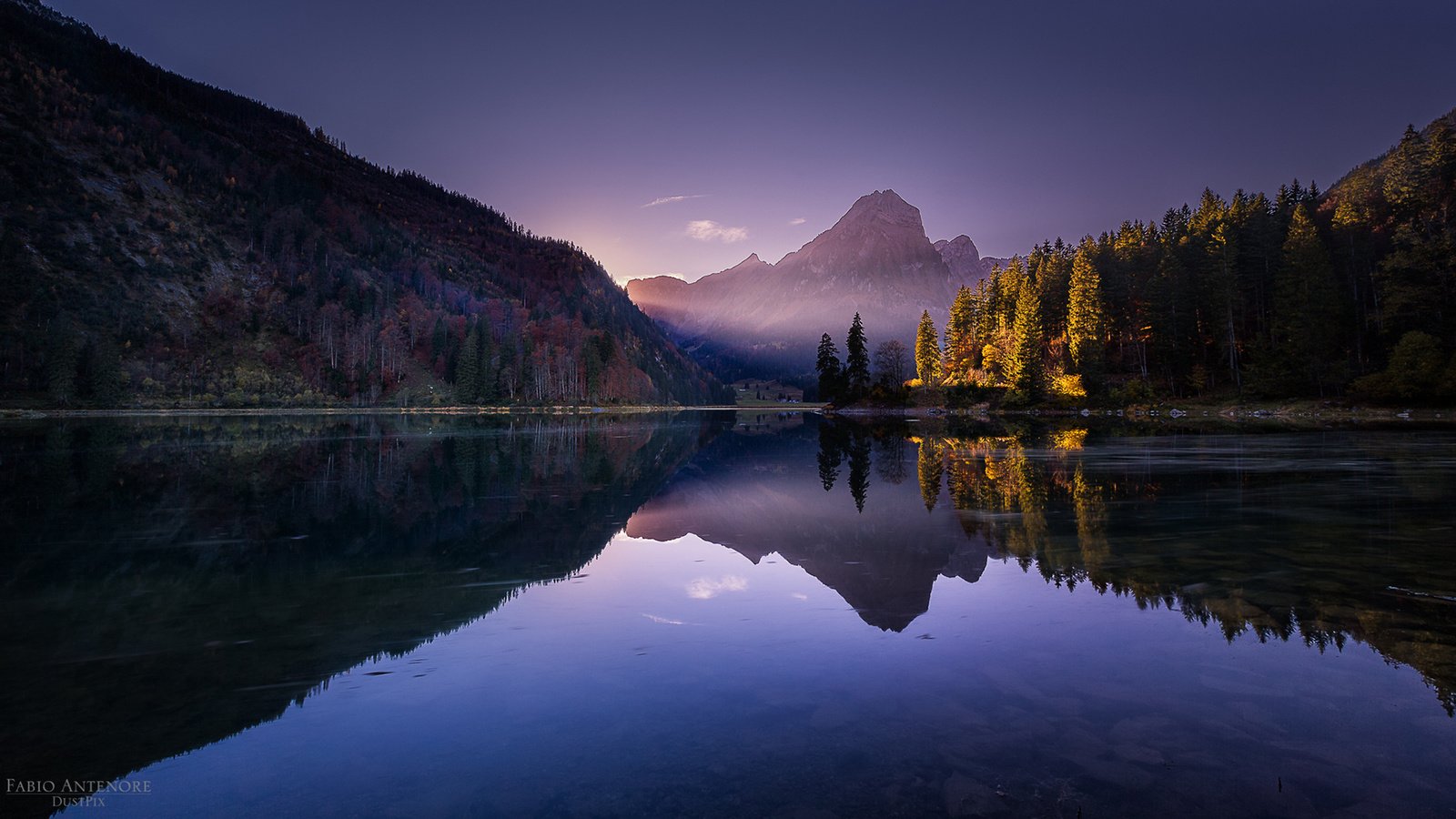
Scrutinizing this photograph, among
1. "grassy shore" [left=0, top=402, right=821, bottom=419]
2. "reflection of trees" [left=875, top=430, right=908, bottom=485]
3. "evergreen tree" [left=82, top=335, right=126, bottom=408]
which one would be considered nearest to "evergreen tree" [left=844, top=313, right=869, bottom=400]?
"grassy shore" [left=0, top=402, right=821, bottom=419]

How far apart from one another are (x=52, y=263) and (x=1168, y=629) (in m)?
150

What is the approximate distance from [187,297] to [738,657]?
149 meters

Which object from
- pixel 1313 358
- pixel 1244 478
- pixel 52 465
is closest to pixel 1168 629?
pixel 1244 478

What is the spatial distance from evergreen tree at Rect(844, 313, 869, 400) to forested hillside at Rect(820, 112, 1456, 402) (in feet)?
37.3

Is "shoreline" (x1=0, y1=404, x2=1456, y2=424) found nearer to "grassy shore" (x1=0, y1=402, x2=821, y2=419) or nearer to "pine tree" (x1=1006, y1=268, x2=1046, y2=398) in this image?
"grassy shore" (x1=0, y1=402, x2=821, y2=419)

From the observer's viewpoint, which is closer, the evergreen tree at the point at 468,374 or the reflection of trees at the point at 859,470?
the reflection of trees at the point at 859,470

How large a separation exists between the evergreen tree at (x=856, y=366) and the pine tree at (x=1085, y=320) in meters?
36.9

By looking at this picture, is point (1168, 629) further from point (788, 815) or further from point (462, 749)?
point (462, 749)

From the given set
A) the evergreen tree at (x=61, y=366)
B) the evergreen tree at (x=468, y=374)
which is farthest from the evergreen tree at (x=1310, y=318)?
the evergreen tree at (x=61, y=366)

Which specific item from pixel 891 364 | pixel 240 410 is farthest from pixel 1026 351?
pixel 240 410

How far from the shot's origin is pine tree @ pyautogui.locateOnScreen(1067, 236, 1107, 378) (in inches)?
3140

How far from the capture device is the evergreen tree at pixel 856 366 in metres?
117

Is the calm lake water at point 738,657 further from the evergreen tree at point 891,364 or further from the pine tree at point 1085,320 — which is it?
the evergreen tree at point 891,364

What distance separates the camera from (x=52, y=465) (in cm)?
2653
